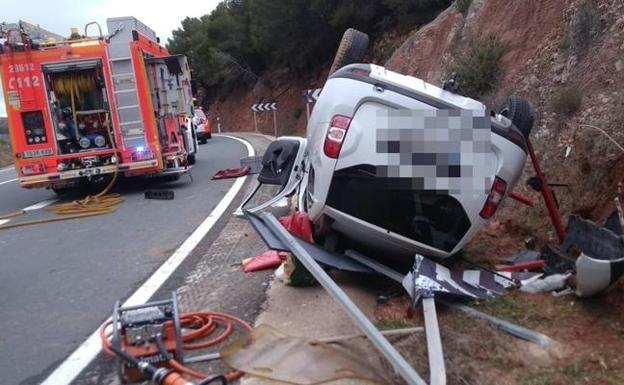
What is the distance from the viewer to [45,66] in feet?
35.6

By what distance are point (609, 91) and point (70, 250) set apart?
6.03 meters

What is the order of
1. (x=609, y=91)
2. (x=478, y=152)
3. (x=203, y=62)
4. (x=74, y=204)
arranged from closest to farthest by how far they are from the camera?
(x=478, y=152)
(x=609, y=91)
(x=74, y=204)
(x=203, y=62)

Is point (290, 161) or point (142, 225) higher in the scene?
point (290, 161)

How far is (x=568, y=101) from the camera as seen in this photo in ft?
21.9

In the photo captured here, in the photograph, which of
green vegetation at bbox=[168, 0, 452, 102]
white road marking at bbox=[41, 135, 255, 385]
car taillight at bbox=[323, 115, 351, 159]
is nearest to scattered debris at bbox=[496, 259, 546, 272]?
car taillight at bbox=[323, 115, 351, 159]

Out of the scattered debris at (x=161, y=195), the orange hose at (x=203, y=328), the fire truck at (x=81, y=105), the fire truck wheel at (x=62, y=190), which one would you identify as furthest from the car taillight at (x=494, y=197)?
the fire truck wheel at (x=62, y=190)

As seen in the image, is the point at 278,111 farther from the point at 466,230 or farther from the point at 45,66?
the point at 466,230

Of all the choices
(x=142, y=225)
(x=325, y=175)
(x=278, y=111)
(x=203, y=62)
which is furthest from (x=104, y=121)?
Result: (x=203, y=62)

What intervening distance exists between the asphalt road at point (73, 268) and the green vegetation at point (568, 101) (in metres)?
4.38

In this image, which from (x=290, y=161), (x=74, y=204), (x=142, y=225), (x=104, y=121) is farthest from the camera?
(x=104, y=121)

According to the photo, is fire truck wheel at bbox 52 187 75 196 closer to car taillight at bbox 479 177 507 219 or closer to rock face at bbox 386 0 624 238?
rock face at bbox 386 0 624 238

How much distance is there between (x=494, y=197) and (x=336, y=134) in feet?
3.46

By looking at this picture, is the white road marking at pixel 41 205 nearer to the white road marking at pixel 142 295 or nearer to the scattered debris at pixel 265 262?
the white road marking at pixel 142 295

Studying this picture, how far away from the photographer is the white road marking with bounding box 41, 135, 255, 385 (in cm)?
381
